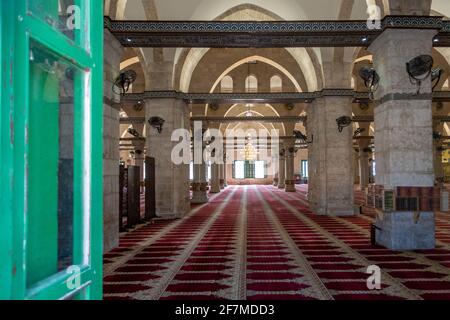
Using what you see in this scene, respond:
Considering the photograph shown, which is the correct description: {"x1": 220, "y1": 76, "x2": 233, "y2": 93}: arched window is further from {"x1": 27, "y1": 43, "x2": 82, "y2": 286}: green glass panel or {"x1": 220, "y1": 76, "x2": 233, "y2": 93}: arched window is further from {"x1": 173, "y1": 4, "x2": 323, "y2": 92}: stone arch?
{"x1": 27, "y1": 43, "x2": 82, "y2": 286}: green glass panel

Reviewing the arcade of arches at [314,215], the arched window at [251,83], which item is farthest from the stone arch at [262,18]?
the arched window at [251,83]

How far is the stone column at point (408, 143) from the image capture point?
6492 millimetres

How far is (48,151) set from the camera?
4.98 ft

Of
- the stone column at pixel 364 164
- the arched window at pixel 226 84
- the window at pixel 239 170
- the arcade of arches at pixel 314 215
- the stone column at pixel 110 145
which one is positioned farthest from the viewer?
the window at pixel 239 170

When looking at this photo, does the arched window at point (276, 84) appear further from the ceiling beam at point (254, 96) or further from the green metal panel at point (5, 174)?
the green metal panel at point (5, 174)

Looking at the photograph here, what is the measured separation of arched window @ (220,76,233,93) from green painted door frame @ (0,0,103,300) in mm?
18251

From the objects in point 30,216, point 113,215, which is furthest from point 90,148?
point 113,215

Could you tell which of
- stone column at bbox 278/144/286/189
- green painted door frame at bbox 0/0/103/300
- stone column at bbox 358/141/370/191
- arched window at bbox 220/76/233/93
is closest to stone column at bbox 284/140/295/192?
stone column at bbox 278/144/286/189

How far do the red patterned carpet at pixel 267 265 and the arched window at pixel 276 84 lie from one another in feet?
37.6

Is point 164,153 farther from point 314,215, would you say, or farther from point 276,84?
point 276,84

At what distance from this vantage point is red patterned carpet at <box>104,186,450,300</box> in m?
4.30

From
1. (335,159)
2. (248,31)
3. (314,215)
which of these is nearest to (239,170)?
(314,215)

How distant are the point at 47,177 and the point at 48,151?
9 centimetres

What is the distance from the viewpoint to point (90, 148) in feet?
5.05
